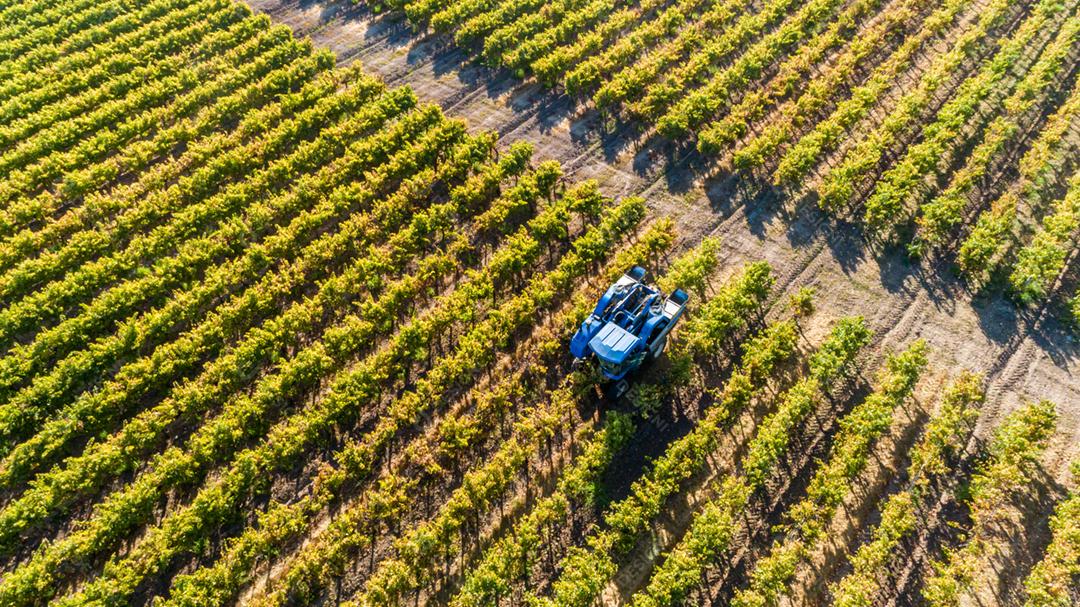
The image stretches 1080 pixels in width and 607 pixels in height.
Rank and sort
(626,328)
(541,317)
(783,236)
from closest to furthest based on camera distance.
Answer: (626,328)
(541,317)
(783,236)

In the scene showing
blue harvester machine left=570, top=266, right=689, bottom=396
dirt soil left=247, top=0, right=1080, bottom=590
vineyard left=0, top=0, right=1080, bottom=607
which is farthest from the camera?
dirt soil left=247, top=0, right=1080, bottom=590

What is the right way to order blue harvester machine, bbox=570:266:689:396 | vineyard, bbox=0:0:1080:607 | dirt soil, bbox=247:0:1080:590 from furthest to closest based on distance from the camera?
1. dirt soil, bbox=247:0:1080:590
2. blue harvester machine, bbox=570:266:689:396
3. vineyard, bbox=0:0:1080:607

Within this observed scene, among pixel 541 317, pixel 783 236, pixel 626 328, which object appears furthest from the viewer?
pixel 783 236

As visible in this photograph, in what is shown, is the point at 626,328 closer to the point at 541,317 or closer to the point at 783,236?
the point at 541,317

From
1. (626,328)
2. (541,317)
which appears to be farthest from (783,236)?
(541,317)

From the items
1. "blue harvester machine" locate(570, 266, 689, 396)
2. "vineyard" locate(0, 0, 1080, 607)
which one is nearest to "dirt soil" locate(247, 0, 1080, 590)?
"vineyard" locate(0, 0, 1080, 607)

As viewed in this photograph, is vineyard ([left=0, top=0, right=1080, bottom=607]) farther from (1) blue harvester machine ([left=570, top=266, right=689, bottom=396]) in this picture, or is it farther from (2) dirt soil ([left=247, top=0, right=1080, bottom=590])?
(1) blue harvester machine ([left=570, top=266, right=689, bottom=396])
